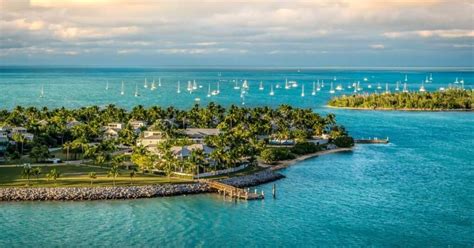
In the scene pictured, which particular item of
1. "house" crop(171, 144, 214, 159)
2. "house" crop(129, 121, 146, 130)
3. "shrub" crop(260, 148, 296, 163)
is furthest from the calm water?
"house" crop(129, 121, 146, 130)

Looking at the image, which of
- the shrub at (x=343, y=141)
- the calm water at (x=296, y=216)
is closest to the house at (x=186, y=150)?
the calm water at (x=296, y=216)

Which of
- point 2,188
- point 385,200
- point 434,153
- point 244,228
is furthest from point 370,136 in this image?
point 2,188

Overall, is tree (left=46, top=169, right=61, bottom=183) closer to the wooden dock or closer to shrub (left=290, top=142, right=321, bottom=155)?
the wooden dock

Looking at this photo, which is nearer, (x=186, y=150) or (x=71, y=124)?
(x=186, y=150)

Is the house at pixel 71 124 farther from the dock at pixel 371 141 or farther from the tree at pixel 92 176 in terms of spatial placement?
the dock at pixel 371 141

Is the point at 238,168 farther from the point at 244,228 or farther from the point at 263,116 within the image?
A: the point at 263,116

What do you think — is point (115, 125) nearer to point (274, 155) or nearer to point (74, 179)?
point (274, 155)

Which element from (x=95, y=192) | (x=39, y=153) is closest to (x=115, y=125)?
(x=39, y=153)
